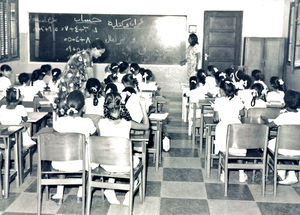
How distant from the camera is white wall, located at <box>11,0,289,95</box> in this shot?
31.4ft

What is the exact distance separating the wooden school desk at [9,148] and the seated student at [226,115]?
1.92 metres

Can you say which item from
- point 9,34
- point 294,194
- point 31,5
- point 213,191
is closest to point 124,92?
point 213,191

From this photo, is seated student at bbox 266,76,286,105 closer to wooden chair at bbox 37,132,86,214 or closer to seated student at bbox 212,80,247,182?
seated student at bbox 212,80,247,182

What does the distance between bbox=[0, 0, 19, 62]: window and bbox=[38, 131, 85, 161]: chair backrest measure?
594 centimetres

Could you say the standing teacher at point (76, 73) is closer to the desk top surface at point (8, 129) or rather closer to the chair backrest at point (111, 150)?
the desk top surface at point (8, 129)

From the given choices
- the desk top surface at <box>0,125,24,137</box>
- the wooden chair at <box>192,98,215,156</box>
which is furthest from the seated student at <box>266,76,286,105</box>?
the desk top surface at <box>0,125,24,137</box>

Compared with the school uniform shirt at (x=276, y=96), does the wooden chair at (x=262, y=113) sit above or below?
below

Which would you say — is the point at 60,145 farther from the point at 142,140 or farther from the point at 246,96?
the point at 246,96

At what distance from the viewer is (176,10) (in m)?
9.58

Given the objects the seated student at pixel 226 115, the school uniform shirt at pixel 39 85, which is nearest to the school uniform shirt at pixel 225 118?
the seated student at pixel 226 115

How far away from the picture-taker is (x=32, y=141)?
13.8 ft

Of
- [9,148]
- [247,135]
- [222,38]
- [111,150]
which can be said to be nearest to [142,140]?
[111,150]

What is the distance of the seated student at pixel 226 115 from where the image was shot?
3998mm

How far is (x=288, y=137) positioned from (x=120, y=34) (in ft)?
21.9
